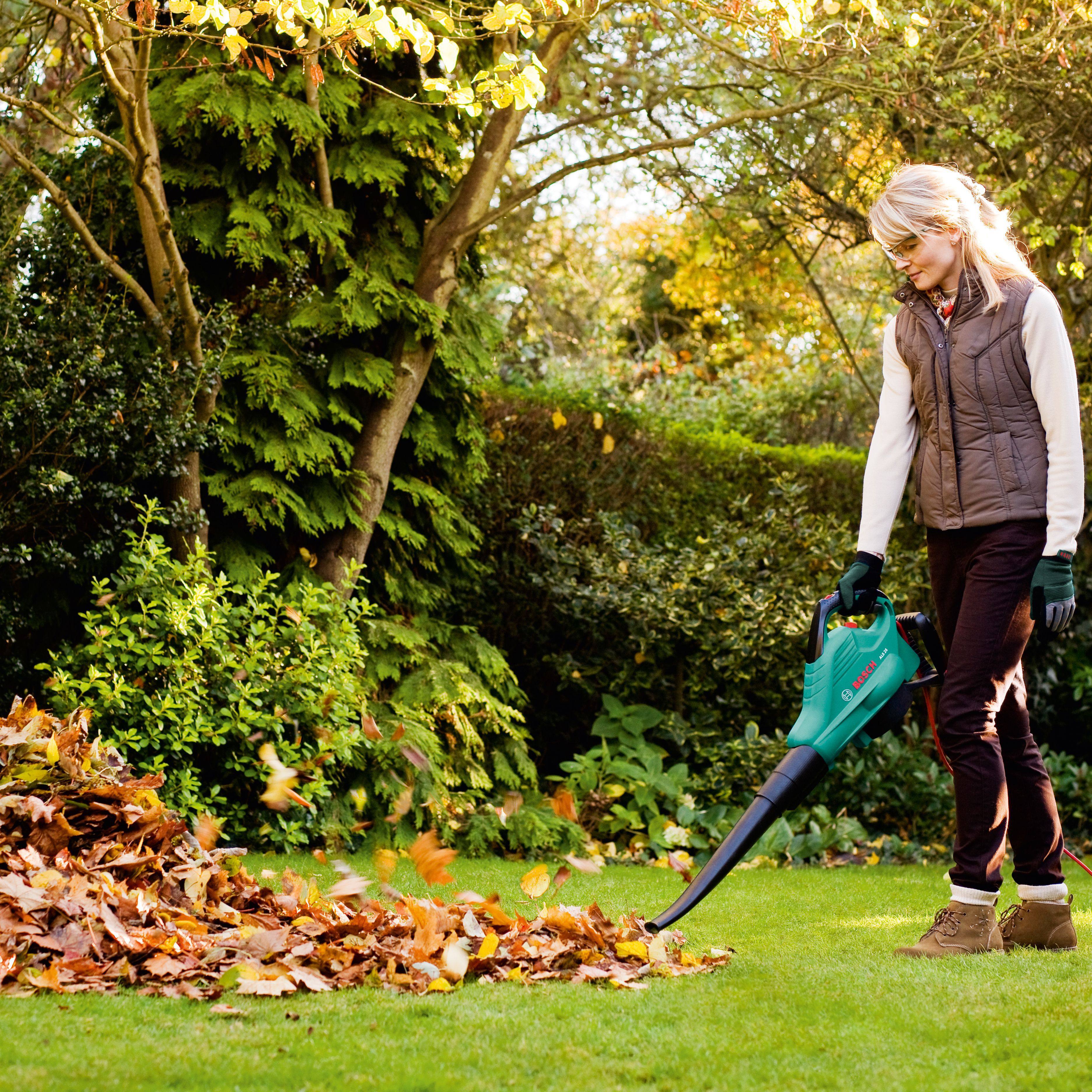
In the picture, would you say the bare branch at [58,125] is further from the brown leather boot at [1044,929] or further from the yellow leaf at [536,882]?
the brown leather boot at [1044,929]

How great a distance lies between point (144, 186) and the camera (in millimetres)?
4953

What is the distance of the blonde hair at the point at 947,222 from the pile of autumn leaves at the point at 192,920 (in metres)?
2.04

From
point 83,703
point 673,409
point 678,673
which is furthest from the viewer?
point 673,409

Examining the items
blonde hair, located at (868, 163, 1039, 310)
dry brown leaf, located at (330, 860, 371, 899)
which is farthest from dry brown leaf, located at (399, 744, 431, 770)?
blonde hair, located at (868, 163, 1039, 310)

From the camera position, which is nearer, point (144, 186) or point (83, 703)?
point (83, 703)

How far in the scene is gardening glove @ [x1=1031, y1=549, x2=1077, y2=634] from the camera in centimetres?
307

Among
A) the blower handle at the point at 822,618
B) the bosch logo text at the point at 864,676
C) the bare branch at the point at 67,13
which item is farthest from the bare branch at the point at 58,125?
the bosch logo text at the point at 864,676

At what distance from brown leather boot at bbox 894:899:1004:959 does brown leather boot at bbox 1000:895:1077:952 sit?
0.28 feet

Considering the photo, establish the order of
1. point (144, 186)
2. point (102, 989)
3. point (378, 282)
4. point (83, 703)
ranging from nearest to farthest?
point (102, 989) < point (83, 703) < point (144, 186) < point (378, 282)

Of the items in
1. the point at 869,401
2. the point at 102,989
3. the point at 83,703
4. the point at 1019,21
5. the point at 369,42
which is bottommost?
the point at 102,989

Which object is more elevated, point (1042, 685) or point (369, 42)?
point (369, 42)

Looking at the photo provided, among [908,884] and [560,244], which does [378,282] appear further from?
[560,244]

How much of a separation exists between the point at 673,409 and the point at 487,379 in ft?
15.0

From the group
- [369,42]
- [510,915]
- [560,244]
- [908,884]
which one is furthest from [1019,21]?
[560,244]
